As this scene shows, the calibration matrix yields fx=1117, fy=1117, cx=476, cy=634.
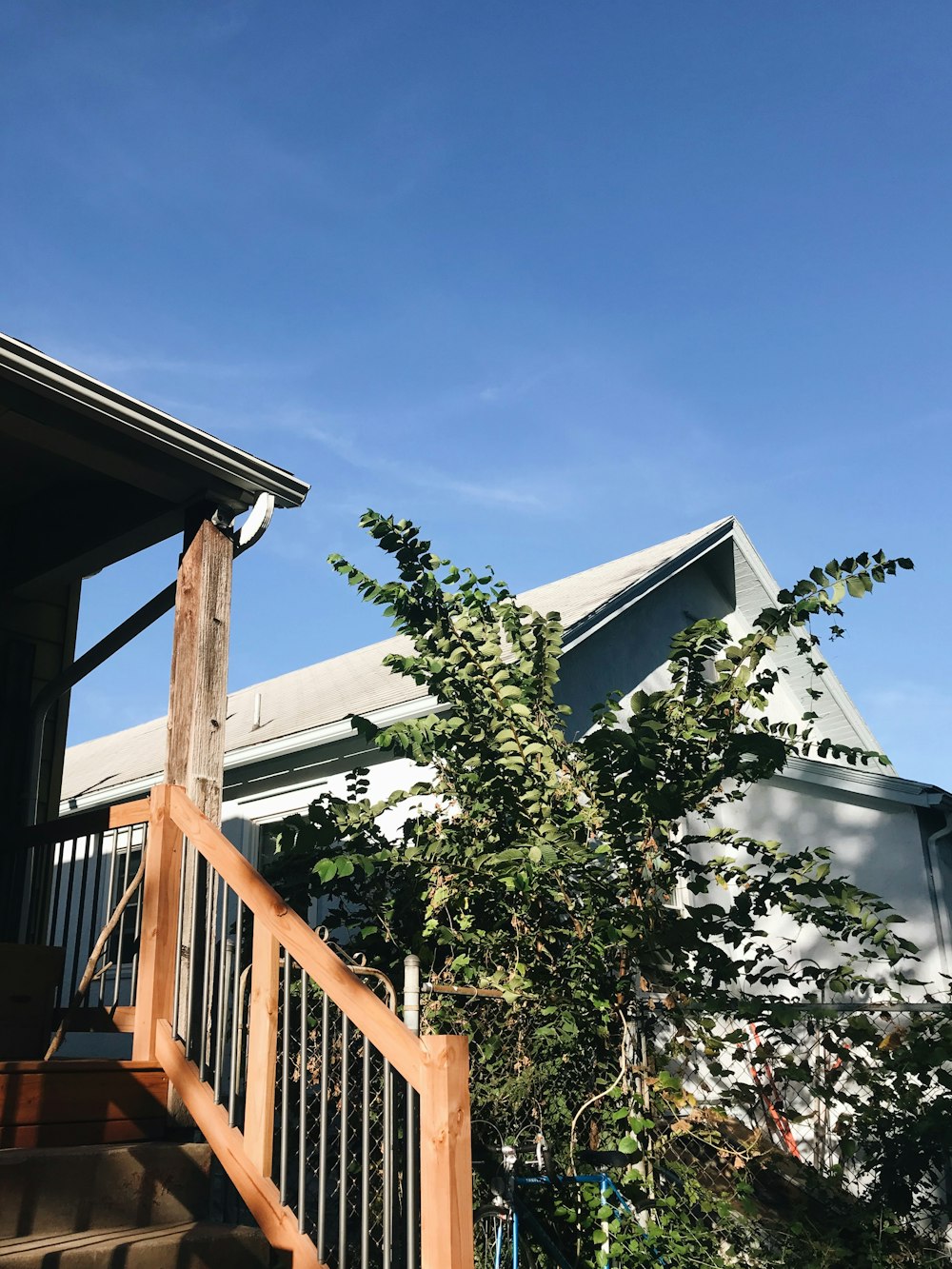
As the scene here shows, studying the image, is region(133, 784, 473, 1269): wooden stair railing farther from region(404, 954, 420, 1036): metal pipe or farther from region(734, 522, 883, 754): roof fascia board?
region(734, 522, 883, 754): roof fascia board

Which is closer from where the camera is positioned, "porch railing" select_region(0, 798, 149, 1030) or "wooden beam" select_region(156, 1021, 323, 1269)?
"wooden beam" select_region(156, 1021, 323, 1269)

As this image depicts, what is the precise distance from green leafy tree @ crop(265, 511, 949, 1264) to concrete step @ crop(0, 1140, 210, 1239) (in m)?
2.00

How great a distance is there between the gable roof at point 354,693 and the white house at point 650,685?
25 millimetres

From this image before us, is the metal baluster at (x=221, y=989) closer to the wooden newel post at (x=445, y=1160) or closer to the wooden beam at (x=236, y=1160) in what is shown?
the wooden beam at (x=236, y=1160)

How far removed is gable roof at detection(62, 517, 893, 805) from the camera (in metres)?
9.31

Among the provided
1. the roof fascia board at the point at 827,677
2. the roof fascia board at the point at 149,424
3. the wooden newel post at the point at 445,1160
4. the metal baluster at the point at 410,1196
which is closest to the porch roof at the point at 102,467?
the roof fascia board at the point at 149,424

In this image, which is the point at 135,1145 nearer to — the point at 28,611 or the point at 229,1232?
the point at 229,1232

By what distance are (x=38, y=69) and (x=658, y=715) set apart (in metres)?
9.47

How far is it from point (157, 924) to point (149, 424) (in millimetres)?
1981

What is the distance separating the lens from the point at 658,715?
5.71 meters

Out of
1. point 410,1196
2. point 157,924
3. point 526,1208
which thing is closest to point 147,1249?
point 410,1196

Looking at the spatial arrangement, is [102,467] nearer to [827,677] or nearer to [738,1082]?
[738,1082]

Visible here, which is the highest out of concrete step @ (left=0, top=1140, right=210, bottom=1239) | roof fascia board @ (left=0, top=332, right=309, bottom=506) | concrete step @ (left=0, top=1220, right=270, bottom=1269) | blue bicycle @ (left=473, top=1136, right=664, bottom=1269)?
roof fascia board @ (left=0, top=332, right=309, bottom=506)

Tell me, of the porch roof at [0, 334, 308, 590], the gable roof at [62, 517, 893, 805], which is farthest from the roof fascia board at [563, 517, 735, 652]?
the porch roof at [0, 334, 308, 590]
